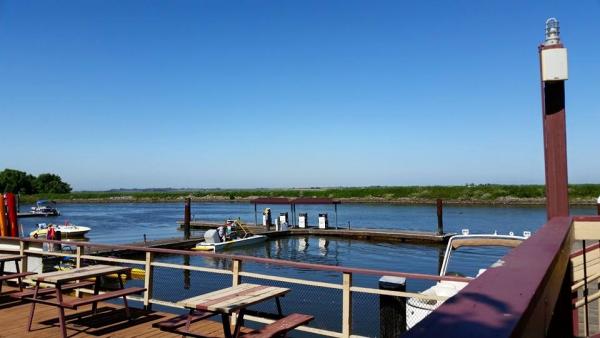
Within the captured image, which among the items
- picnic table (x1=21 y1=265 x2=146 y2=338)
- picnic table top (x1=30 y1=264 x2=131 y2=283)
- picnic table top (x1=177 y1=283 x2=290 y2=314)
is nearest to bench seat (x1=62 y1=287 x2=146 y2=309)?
picnic table (x1=21 y1=265 x2=146 y2=338)

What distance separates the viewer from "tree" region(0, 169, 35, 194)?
401 feet

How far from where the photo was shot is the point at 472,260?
2552 centimetres

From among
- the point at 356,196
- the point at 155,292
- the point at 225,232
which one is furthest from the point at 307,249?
the point at 356,196

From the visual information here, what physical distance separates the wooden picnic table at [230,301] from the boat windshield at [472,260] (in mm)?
18229

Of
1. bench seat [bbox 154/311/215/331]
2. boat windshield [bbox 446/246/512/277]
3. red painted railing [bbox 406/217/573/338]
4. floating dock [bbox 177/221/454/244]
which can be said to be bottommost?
boat windshield [bbox 446/246/512/277]

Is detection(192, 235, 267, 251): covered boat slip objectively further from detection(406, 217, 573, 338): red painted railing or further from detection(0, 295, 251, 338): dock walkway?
detection(406, 217, 573, 338): red painted railing

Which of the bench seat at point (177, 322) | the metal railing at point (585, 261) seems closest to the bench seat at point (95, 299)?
the bench seat at point (177, 322)

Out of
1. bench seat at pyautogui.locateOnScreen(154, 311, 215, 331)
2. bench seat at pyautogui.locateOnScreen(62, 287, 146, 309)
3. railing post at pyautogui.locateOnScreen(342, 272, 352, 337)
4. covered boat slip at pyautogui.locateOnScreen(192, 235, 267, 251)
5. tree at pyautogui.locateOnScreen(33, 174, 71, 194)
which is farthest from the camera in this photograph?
tree at pyautogui.locateOnScreen(33, 174, 71, 194)

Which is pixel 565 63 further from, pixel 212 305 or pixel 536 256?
pixel 212 305

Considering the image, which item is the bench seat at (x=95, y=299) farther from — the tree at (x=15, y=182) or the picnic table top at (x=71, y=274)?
the tree at (x=15, y=182)

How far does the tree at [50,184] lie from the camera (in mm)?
142125

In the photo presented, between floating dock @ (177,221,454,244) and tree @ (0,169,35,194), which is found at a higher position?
tree @ (0,169,35,194)

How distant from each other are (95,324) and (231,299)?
2715mm

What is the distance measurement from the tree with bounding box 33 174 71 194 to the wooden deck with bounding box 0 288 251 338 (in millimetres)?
151685
